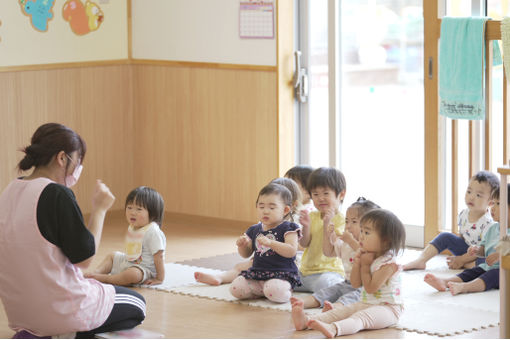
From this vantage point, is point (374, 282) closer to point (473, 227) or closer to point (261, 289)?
point (261, 289)

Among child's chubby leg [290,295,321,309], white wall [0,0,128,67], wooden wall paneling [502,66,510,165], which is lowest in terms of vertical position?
child's chubby leg [290,295,321,309]

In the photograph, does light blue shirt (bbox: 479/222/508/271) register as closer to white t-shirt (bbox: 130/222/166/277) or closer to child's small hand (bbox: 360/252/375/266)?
child's small hand (bbox: 360/252/375/266)

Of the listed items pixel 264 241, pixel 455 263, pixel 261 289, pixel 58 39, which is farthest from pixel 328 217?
pixel 58 39

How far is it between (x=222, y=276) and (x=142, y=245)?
43 cm

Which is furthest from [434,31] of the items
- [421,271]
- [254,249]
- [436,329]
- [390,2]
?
[436,329]

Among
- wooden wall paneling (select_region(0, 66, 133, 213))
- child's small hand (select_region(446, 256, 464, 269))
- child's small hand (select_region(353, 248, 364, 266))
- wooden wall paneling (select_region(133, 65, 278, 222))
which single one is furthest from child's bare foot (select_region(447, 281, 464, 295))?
wooden wall paneling (select_region(0, 66, 133, 213))

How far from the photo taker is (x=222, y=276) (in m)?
4.49

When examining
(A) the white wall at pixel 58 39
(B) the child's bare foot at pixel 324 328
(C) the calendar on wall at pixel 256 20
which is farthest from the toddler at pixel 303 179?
(A) the white wall at pixel 58 39

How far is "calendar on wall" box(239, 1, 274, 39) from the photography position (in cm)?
566

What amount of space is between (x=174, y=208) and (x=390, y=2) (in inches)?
83.7

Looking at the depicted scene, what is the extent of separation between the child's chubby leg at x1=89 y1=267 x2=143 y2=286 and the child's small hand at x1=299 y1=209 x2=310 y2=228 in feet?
2.86

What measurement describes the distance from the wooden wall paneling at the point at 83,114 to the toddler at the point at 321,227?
2.36 m

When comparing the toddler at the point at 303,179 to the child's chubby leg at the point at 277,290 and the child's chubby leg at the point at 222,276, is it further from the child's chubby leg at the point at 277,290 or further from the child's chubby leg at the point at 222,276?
the child's chubby leg at the point at 277,290

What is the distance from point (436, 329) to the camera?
3.62 m
